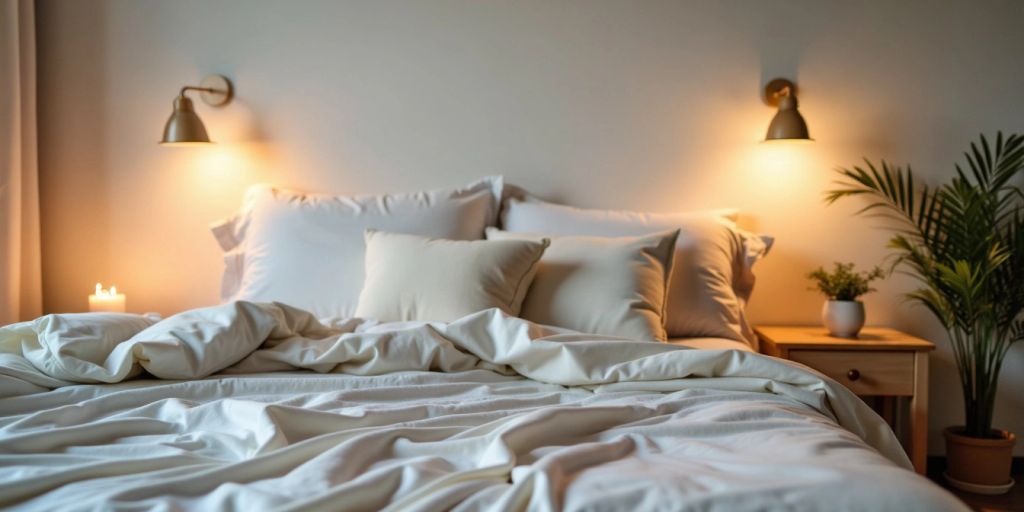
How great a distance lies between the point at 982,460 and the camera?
292 cm

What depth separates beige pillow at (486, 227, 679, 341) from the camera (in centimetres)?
248

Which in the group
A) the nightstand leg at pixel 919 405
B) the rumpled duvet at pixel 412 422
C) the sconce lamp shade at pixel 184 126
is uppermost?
the sconce lamp shade at pixel 184 126

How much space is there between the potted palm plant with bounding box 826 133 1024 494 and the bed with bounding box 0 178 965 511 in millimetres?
602

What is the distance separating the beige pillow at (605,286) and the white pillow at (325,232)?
19.9 inches

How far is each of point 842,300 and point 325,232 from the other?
1898 mm

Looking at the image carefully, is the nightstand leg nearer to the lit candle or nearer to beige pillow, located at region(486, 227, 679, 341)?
beige pillow, located at region(486, 227, 679, 341)

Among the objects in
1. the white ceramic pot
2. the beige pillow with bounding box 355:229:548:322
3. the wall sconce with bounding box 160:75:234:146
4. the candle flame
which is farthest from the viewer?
the candle flame

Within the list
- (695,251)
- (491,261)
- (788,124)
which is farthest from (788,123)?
(491,261)

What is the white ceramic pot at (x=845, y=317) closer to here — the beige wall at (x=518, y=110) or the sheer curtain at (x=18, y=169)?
the beige wall at (x=518, y=110)

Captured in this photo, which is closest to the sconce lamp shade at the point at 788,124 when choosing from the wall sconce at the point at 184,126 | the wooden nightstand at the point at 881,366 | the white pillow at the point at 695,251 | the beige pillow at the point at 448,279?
the white pillow at the point at 695,251

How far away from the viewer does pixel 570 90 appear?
10.7ft

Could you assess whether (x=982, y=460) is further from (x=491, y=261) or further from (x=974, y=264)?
(x=491, y=261)

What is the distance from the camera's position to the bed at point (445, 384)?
117 cm

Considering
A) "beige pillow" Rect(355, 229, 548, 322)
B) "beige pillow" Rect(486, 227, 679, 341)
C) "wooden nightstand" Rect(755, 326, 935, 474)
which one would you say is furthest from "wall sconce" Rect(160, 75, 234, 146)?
"wooden nightstand" Rect(755, 326, 935, 474)
